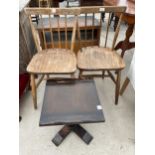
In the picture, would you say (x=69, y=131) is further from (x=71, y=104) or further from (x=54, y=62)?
(x=54, y=62)

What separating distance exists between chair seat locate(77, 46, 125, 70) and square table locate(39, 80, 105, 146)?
197 mm

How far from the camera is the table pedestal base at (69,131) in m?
1.58

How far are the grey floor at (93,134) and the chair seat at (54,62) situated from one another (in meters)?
0.49

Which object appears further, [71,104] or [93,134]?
[93,134]

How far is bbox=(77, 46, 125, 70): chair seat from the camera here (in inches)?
67.7

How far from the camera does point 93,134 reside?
1669 millimetres

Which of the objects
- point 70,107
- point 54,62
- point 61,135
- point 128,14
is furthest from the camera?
point 128,14

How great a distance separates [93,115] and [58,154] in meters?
0.49

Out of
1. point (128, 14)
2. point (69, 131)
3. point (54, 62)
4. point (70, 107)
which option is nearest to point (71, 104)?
point (70, 107)

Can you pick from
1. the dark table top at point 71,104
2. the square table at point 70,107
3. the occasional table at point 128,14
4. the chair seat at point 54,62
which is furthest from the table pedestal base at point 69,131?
the occasional table at point 128,14

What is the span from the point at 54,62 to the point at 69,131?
0.66 m
